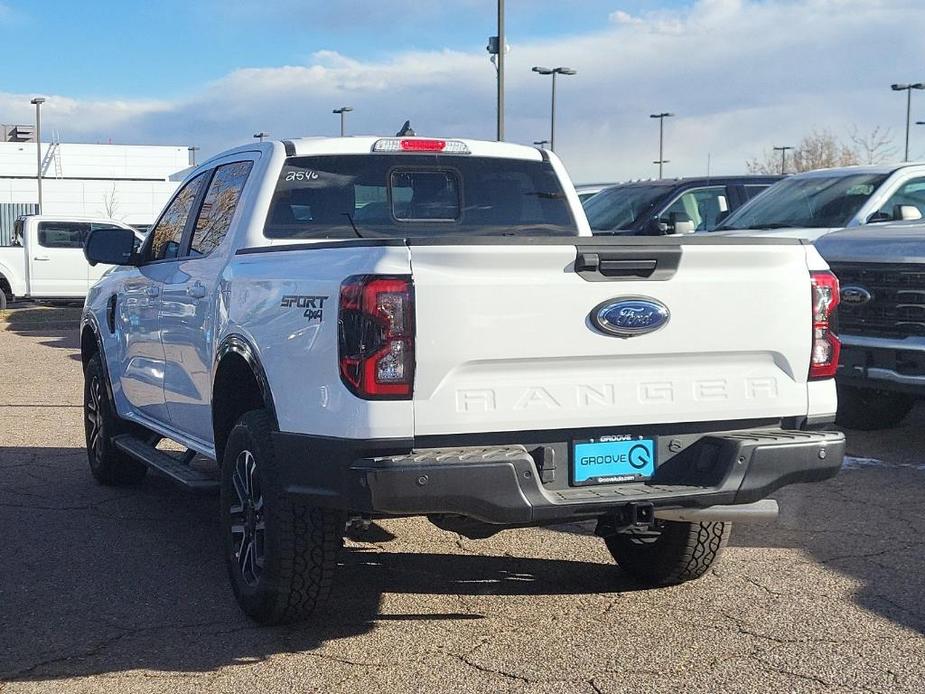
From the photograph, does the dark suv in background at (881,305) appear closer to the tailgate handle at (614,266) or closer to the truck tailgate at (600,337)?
the truck tailgate at (600,337)

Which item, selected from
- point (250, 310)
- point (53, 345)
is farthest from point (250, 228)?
point (53, 345)

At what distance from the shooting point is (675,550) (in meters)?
5.32

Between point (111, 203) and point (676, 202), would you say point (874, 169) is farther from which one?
point (111, 203)

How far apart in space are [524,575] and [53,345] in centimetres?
1361

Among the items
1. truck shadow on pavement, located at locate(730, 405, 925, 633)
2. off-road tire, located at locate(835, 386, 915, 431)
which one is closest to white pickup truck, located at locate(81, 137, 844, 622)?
truck shadow on pavement, located at locate(730, 405, 925, 633)

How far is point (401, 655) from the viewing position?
4570 mm

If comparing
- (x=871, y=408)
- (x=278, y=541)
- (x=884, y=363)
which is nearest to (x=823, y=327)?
(x=278, y=541)

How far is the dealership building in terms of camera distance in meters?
70.5

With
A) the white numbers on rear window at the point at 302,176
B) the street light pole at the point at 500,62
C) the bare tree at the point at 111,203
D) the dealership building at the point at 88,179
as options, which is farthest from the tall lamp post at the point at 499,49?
the bare tree at the point at 111,203

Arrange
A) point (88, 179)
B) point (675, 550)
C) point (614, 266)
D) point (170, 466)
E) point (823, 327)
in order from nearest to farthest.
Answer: point (614, 266) < point (823, 327) < point (675, 550) < point (170, 466) < point (88, 179)

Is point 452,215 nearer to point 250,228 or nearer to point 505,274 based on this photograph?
point 250,228

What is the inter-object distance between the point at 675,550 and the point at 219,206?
2704 millimetres

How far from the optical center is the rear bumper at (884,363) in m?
8.01

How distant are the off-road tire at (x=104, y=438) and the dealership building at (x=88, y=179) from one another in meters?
59.7
